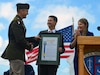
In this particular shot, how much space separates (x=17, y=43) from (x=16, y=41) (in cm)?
6

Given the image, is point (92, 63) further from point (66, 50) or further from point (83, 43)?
point (66, 50)

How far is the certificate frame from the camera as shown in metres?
6.57

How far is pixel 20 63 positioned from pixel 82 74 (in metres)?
1.14

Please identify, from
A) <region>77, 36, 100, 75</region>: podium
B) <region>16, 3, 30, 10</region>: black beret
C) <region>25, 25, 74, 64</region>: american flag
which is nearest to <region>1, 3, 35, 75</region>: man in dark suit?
<region>16, 3, 30, 10</region>: black beret

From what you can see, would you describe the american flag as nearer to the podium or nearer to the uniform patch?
the uniform patch

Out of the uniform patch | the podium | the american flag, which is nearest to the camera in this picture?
the podium

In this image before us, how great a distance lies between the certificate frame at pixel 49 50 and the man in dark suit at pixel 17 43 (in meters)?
0.35

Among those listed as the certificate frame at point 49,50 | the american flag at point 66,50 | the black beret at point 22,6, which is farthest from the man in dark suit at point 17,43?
the american flag at point 66,50

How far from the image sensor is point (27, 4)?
6332 mm

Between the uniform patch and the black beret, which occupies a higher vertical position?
the black beret

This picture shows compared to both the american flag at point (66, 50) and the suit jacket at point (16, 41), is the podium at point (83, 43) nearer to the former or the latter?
the suit jacket at point (16, 41)

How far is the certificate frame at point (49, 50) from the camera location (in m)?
6.57

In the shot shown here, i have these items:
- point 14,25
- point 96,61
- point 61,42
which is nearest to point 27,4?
point 14,25

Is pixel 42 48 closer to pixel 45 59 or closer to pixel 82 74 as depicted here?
pixel 45 59
